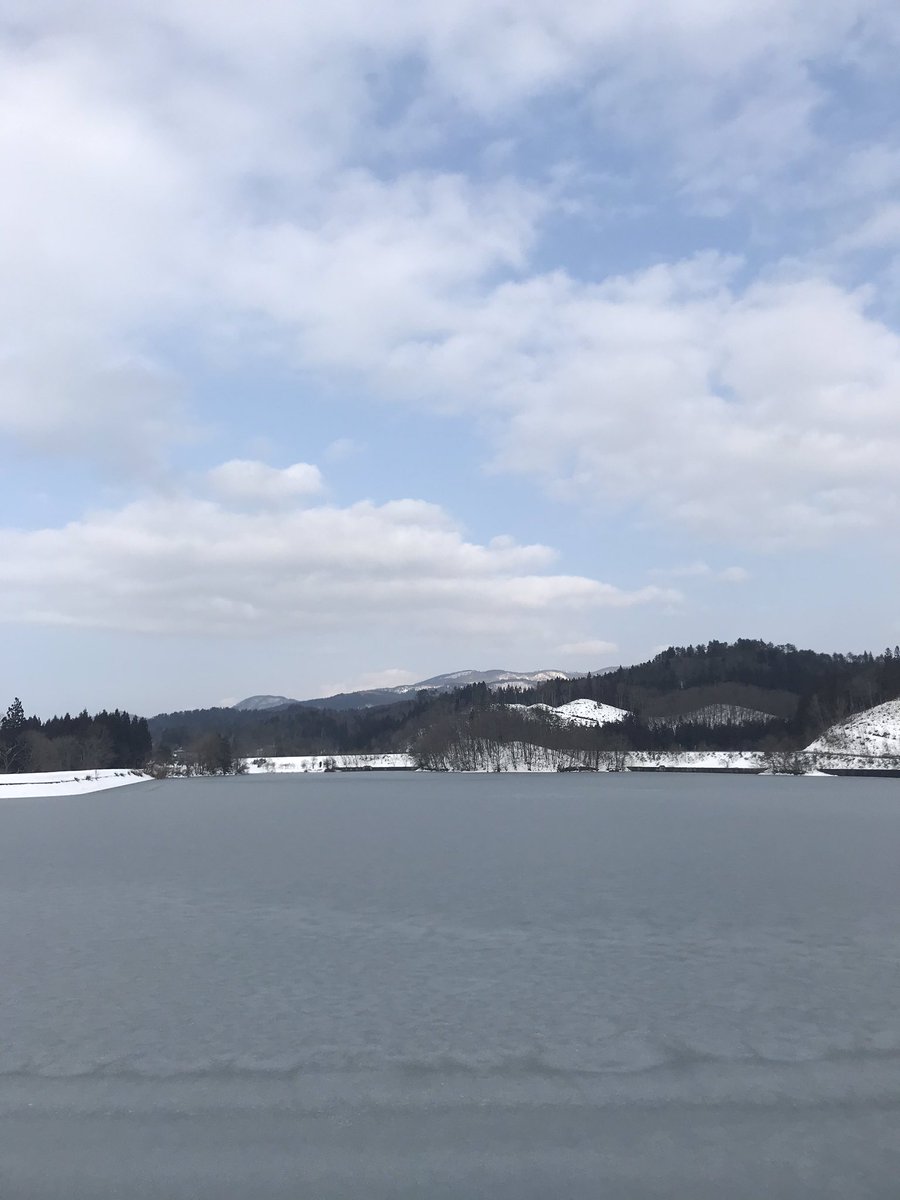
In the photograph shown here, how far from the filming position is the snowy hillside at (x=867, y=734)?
13025 centimetres

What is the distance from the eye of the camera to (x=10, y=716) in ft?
407

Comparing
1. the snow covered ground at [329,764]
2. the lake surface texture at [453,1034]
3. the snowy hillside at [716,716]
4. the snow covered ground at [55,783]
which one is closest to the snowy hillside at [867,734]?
the snowy hillside at [716,716]

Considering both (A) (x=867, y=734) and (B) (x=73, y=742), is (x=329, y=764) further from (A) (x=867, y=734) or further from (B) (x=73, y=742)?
(A) (x=867, y=734)

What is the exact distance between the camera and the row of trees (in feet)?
378

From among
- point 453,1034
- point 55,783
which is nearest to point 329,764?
point 55,783

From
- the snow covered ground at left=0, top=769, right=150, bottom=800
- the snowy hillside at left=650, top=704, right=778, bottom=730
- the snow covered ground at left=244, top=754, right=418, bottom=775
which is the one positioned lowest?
the snow covered ground at left=244, top=754, right=418, bottom=775

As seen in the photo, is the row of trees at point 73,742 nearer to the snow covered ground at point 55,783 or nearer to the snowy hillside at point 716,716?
the snow covered ground at point 55,783

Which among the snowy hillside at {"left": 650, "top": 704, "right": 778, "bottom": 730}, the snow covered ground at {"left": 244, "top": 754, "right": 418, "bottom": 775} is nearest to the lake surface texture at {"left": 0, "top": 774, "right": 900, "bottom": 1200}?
the snow covered ground at {"left": 244, "top": 754, "right": 418, "bottom": 775}

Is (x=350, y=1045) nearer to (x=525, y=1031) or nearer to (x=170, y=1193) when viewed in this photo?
(x=525, y=1031)

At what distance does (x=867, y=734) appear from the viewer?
13388 centimetres

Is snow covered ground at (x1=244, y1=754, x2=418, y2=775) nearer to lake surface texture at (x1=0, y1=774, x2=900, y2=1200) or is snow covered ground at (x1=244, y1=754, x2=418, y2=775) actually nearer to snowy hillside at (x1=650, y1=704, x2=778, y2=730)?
snowy hillside at (x1=650, y1=704, x2=778, y2=730)

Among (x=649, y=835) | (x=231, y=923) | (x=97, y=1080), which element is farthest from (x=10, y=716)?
(x=97, y=1080)

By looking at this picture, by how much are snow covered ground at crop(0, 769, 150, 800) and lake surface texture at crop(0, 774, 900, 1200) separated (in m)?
63.3

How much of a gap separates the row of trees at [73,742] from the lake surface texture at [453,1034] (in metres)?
101
